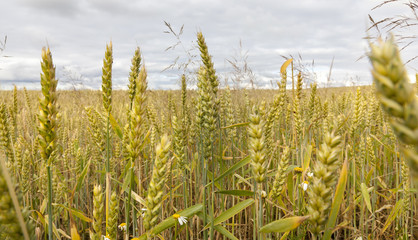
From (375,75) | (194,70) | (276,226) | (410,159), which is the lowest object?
(276,226)

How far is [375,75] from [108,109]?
42.0 inches

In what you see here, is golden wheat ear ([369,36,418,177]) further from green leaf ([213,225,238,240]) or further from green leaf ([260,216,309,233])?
green leaf ([213,225,238,240])

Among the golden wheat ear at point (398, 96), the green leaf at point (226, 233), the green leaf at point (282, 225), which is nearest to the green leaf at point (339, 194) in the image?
the green leaf at point (282, 225)

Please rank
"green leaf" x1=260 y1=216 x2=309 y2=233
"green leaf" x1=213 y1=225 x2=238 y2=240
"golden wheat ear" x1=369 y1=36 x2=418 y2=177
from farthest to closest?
"green leaf" x1=213 y1=225 x2=238 y2=240 < "green leaf" x1=260 y1=216 x2=309 y2=233 < "golden wheat ear" x1=369 y1=36 x2=418 y2=177

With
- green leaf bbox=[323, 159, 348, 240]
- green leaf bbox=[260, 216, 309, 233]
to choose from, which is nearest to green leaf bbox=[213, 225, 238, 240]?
green leaf bbox=[260, 216, 309, 233]

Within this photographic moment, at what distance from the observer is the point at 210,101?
1.37 m

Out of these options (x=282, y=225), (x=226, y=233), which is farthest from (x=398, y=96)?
(x=226, y=233)

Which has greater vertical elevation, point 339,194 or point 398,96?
point 398,96

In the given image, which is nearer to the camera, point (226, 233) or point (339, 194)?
point (339, 194)

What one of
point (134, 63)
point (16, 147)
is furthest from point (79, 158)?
point (134, 63)

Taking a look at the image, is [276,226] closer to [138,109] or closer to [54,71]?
[138,109]

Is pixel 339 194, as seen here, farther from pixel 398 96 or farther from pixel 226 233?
pixel 398 96

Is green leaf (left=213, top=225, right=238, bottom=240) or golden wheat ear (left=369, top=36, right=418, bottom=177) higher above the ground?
golden wheat ear (left=369, top=36, right=418, bottom=177)

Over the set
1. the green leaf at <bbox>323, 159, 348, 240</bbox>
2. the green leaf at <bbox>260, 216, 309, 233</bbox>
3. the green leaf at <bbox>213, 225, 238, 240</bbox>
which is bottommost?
the green leaf at <bbox>213, 225, 238, 240</bbox>
